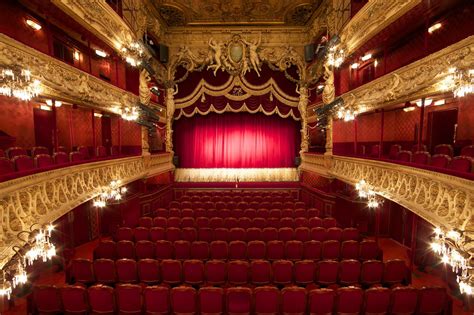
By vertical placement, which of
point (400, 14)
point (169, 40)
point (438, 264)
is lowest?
point (438, 264)

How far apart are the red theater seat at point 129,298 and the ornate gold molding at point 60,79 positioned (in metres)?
4.26

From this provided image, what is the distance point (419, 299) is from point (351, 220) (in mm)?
5208

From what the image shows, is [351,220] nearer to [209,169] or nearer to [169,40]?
[209,169]

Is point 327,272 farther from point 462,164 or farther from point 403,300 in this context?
point 462,164

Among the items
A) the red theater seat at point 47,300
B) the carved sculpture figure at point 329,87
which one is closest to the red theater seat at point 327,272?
the red theater seat at point 47,300

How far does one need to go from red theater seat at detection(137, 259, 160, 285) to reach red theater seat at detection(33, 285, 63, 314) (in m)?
1.40

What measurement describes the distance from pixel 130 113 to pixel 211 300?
23.3ft

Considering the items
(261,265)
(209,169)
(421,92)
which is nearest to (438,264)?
(421,92)

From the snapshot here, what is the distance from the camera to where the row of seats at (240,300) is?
166 inches

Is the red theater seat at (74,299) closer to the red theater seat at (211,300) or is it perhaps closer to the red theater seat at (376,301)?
the red theater seat at (211,300)

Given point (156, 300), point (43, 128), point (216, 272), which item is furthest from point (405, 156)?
point (43, 128)

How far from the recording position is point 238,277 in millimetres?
5145

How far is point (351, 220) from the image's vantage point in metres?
9.34

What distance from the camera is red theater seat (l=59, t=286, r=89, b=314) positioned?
4.28 metres
